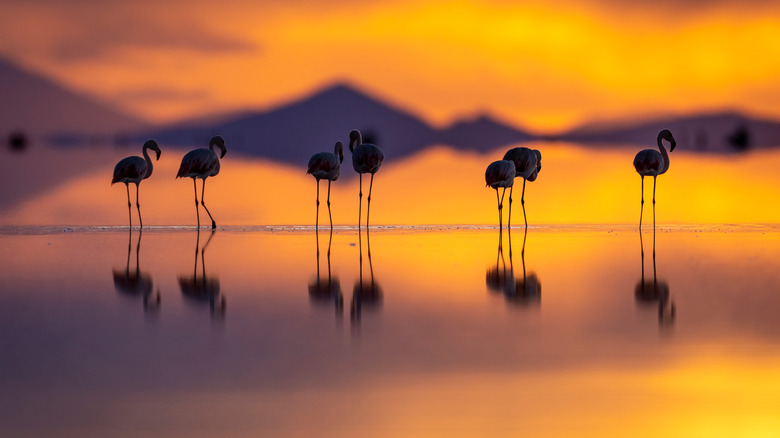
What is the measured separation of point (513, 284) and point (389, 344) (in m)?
2.97

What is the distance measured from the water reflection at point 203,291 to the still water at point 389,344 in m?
0.02

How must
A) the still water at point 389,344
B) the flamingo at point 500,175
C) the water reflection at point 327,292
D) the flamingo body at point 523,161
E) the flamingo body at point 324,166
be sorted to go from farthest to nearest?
1. the flamingo body at point 523,161
2. the flamingo body at point 324,166
3. the flamingo at point 500,175
4. the water reflection at point 327,292
5. the still water at point 389,344

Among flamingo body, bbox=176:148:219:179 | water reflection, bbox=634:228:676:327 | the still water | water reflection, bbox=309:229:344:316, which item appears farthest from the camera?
flamingo body, bbox=176:148:219:179

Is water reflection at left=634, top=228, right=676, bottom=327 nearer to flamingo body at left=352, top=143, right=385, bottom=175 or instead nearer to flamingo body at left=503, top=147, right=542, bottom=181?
flamingo body at left=503, top=147, right=542, bottom=181

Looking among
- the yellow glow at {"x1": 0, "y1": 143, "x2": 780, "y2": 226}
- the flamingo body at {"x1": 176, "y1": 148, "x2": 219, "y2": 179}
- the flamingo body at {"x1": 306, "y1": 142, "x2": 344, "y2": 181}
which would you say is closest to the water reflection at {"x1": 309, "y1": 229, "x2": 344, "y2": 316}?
the flamingo body at {"x1": 306, "y1": 142, "x2": 344, "y2": 181}

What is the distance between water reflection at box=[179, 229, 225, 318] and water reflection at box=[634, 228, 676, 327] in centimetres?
338

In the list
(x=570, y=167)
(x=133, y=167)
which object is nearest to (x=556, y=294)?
(x=133, y=167)

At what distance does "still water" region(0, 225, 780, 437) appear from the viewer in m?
4.59

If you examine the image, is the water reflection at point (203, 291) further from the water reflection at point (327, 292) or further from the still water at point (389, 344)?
the water reflection at point (327, 292)

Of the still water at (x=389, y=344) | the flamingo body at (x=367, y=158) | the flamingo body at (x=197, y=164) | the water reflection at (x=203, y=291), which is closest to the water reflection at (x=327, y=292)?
the still water at (x=389, y=344)

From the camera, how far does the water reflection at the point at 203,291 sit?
25.0ft

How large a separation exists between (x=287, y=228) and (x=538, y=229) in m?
4.10

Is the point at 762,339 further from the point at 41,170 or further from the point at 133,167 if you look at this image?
the point at 41,170

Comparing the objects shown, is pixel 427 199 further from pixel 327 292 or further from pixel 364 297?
pixel 364 297
